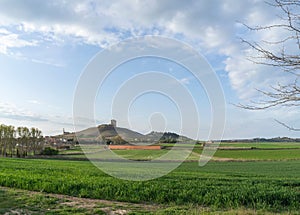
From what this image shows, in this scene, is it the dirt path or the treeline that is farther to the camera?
the treeline

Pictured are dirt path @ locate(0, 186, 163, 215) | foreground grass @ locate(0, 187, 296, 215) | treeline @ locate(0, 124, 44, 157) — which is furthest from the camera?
treeline @ locate(0, 124, 44, 157)

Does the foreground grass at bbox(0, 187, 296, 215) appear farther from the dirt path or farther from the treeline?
the treeline

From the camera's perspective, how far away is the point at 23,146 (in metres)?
83.3

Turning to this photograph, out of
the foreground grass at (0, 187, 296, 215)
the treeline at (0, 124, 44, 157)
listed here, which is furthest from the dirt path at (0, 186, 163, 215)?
the treeline at (0, 124, 44, 157)

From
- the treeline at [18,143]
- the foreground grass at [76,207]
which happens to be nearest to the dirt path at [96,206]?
the foreground grass at [76,207]

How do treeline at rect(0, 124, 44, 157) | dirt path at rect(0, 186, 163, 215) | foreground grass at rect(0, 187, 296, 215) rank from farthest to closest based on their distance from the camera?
treeline at rect(0, 124, 44, 157)
dirt path at rect(0, 186, 163, 215)
foreground grass at rect(0, 187, 296, 215)

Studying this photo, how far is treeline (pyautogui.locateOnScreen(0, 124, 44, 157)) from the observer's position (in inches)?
3214

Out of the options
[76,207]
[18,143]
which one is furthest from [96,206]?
[18,143]

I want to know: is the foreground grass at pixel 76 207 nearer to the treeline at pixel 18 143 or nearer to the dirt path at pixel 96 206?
the dirt path at pixel 96 206

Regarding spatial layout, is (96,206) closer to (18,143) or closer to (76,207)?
(76,207)

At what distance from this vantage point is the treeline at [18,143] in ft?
268

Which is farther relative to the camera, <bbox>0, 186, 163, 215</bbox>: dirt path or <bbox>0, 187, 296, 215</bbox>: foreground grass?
<bbox>0, 186, 163, 215</bbox>: dirt path

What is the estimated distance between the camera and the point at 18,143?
8350 cm

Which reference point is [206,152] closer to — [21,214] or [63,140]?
[63,140]
